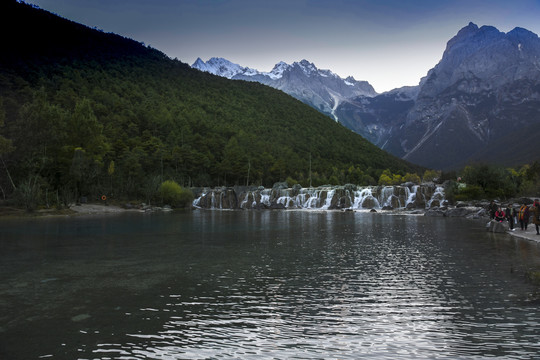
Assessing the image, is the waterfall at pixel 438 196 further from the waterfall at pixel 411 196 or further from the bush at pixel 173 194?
the bush at pixel 173 194

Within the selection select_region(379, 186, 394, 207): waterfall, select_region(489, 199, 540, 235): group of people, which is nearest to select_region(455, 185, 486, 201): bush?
select_region(379, 186, 394, 207): waterfall

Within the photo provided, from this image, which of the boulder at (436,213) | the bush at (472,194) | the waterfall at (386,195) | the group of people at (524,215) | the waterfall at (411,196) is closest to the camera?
the group of people at (524,215)

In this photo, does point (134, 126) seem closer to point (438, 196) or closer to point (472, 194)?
point (438, 196)

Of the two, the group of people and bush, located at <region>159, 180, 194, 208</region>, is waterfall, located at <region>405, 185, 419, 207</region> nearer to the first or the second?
the group of people

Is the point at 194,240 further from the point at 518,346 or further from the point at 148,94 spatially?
the point at 148,94

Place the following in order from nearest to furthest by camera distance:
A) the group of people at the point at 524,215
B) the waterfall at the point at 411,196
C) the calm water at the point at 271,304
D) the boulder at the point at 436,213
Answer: the calm water at the point at 271,304
the group of people at the point at 524,215
the boulder at the point at 436,213
the waterfall at the point at 411,196

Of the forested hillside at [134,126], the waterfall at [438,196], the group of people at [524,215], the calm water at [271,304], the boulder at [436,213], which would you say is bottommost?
the calm water at [271,304]

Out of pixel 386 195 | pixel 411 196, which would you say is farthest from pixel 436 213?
pixel 386 195

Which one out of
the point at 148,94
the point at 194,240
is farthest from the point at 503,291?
the point at 148,94

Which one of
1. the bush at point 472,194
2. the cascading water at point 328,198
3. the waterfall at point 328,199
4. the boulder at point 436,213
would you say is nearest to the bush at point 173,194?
the cascading water at point 328,198

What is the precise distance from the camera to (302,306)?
1111cm

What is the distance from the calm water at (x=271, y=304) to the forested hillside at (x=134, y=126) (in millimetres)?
50217

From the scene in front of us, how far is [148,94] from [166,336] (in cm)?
15609

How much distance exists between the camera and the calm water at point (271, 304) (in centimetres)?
808
